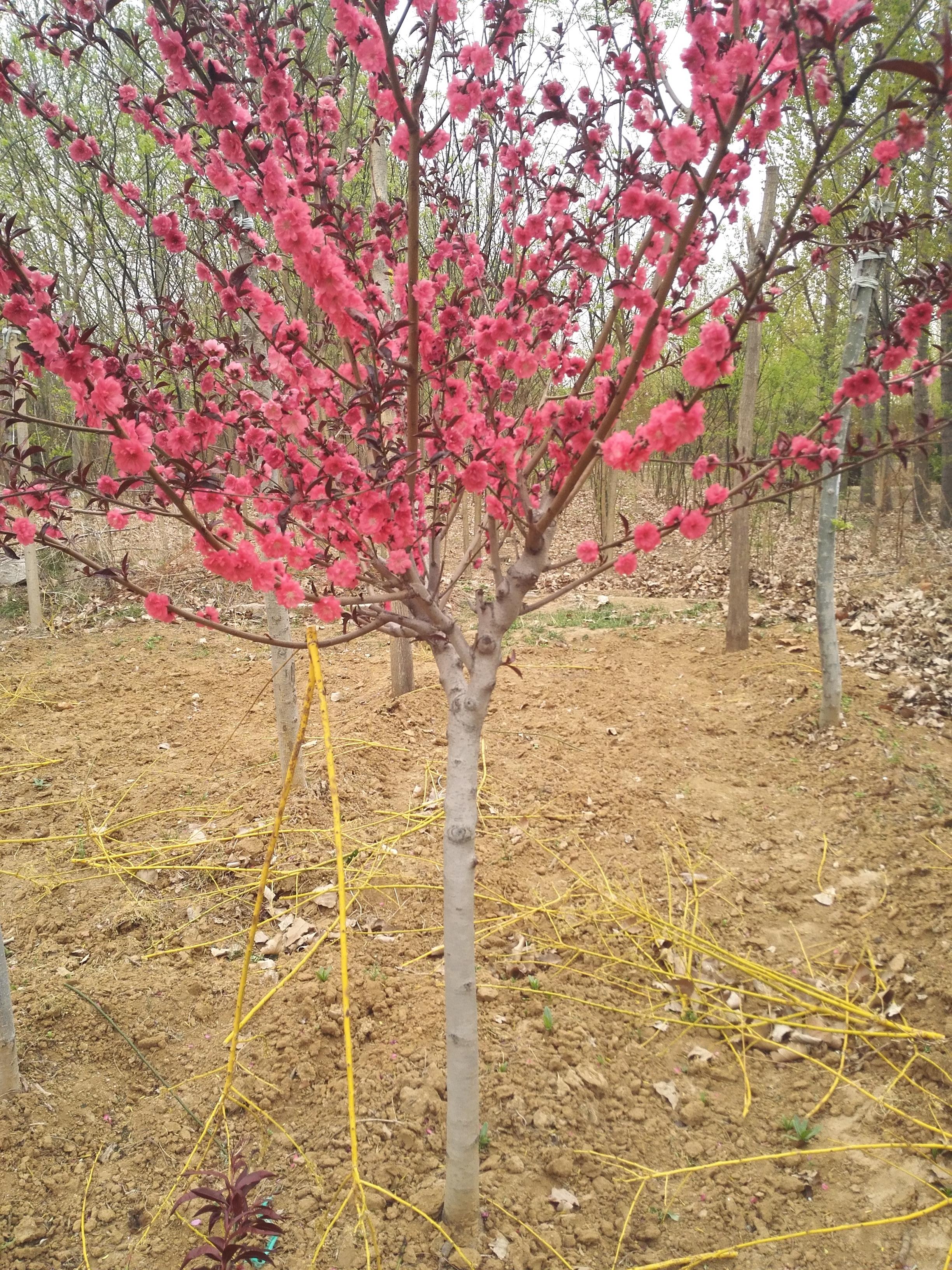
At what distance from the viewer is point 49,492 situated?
5.48 ft

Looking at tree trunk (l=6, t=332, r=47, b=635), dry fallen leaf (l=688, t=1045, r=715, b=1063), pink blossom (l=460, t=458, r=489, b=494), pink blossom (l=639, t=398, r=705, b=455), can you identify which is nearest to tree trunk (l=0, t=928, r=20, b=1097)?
pink blossom (l=460, t=458, r=489, b=494)

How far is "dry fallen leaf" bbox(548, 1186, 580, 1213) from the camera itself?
2.05 metres

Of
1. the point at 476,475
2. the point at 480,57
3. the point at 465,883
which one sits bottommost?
the point at 465,883

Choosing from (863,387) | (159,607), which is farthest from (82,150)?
(863,387)

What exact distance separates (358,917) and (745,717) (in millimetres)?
3191

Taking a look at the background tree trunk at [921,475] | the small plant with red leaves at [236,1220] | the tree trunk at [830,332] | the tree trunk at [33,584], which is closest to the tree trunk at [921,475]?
the background tree trunk at [921,475]

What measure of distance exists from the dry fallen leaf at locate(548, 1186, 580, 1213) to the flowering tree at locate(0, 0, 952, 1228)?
0.29 m

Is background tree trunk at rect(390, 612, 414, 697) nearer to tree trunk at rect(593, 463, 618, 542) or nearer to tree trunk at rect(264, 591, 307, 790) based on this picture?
tree trunk at rect(264, 591, 307, 790)

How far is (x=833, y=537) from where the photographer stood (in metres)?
4.50

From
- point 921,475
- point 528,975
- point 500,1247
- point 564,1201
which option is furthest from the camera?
point 921,475

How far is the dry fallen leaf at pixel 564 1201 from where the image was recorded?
205 cm

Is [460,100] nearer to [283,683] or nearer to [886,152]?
[886,152]

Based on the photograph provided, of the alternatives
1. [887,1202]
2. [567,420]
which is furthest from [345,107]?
[887,1202]

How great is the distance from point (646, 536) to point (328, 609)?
78 centimetres
